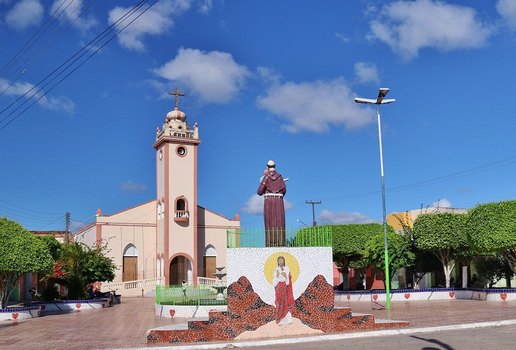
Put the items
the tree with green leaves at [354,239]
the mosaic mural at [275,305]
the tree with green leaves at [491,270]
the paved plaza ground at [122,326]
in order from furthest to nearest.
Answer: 1. the tree with green leaves at [354,239]
2. the tree with green leaves at [491,270]
3. the mosaic mural at [275,305]
4. the paved plaza ground at [122,326]

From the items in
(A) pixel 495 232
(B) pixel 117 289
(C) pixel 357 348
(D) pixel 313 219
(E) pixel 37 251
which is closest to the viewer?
(C) pixel 357 348

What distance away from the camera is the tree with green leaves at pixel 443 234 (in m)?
27.1

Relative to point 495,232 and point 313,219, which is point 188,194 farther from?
point 495,232

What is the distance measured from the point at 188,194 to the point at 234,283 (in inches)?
1107

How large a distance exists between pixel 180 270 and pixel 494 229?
82.1 ft

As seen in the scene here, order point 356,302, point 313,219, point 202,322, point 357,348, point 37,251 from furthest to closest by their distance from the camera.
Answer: point 313,219 < point 356,302 < point 37,251 < point 202,322 < point 357,348

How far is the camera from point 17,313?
2155 centimetres

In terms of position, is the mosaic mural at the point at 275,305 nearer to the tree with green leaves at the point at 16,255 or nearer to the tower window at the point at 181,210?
the tree with green leaves at the point at 16,255

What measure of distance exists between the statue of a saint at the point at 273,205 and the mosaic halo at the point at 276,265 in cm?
40

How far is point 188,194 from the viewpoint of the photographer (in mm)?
42000

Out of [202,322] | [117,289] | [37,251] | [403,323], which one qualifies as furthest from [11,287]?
[117,289]

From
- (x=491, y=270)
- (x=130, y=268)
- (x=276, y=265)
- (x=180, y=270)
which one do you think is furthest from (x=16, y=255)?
(x=491, y=270)

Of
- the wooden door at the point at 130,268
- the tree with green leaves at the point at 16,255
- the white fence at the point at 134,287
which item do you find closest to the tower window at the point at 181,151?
the wooden door at the point at 130,268

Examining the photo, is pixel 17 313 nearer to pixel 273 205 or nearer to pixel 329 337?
pixel 273 205
